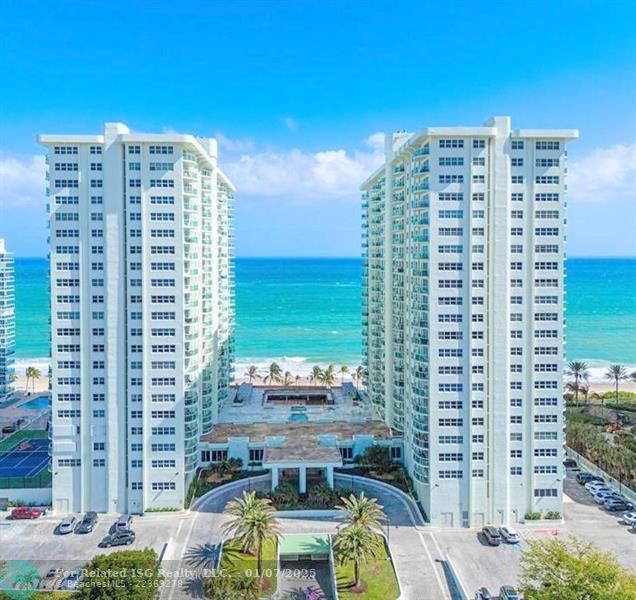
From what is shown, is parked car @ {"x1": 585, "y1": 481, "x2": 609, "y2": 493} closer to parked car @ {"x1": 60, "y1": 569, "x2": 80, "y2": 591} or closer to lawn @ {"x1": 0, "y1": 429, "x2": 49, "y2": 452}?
parked car @ {"x1": 60, "y1": 569, "x2": 80, "y2": 591}

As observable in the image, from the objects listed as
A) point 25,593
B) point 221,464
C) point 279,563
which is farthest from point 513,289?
point 25,593

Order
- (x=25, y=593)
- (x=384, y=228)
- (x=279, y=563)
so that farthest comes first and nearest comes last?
(x=384, y=228)
(x=279, y=563)
(x=25, y=593)

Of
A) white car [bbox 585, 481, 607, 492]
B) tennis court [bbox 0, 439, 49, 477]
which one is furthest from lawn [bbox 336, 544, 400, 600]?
tennis court [bbox 0, 439, 49, 477]

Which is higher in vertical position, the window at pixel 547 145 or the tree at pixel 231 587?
the window at pixel 547 145

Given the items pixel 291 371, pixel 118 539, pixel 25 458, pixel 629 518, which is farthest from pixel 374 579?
pixel 291 371

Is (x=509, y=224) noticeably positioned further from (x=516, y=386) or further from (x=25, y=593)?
(x=25, y=593)

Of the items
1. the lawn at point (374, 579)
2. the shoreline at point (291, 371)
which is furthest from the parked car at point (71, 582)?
the shoreline at point (291, 371)

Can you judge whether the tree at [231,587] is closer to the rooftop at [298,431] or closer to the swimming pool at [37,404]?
the rooftop at [298,431]
